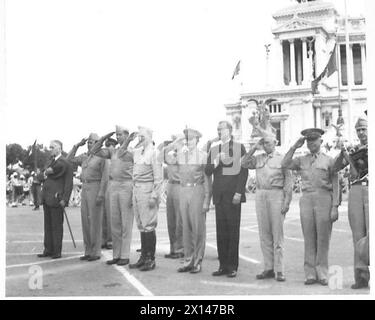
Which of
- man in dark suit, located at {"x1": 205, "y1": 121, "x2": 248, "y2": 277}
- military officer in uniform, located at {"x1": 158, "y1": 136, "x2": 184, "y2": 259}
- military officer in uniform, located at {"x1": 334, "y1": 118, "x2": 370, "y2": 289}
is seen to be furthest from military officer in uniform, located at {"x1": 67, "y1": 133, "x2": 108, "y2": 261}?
military officer in uniform, located at {"x1": 334, "y1": 118, "x2": 370, "y2": 289}

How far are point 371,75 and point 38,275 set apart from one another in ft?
13.9

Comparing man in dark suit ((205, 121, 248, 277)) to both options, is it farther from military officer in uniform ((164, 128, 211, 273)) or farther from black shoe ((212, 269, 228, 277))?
military officer in uniform ((164, 128, 211, 273))

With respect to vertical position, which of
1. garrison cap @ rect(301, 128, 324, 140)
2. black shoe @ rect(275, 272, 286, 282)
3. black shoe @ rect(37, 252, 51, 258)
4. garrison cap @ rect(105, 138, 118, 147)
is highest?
garrison cap @ rect(105, 138, 118, 147)

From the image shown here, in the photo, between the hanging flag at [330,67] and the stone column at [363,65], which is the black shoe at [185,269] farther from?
the hanging flag at [330,67]

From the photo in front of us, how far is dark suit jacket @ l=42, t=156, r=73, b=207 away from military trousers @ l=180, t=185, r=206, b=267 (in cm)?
164

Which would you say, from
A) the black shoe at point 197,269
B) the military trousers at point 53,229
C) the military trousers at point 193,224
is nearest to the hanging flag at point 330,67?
the military trousers at point 193,224

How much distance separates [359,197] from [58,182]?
3.62 metres

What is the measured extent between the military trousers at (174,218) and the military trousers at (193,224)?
64 centimetres

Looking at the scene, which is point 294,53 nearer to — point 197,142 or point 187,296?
point 197,142

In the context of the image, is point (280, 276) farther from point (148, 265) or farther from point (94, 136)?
point (94, 136)

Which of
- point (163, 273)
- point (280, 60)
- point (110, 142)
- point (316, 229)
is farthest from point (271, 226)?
point (280, 60)

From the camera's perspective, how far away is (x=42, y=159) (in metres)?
7.16

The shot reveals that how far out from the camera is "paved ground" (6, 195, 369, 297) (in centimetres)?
566
